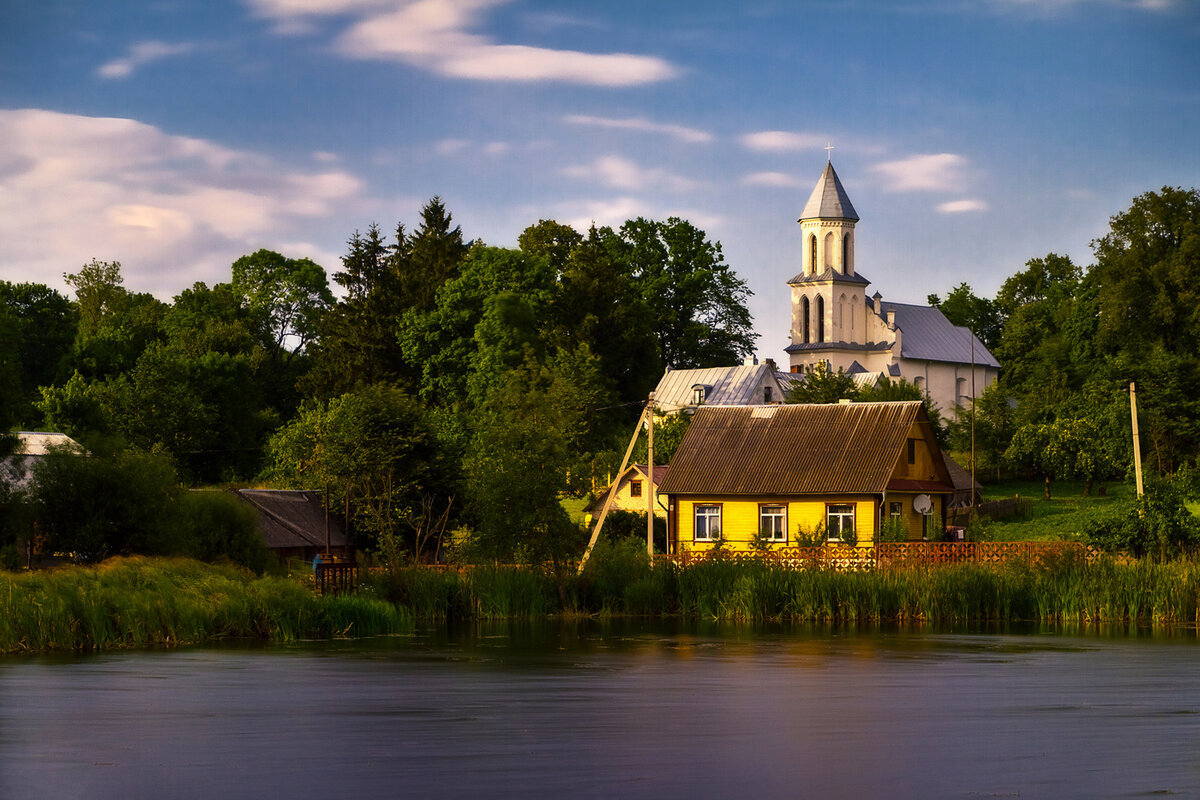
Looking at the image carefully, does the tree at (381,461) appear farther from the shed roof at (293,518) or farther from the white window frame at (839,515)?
the white window frame at (839,515)

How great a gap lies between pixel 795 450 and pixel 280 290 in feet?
165

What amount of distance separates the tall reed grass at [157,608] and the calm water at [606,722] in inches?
66.6

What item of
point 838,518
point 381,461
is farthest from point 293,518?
point 838,518

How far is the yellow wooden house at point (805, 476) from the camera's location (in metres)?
52.3

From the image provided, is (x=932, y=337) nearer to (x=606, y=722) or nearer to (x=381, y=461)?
(x=381, y=461)

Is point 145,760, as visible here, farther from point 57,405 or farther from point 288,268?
point 288,268

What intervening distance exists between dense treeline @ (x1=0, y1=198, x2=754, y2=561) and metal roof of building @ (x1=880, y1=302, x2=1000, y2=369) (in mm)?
17195

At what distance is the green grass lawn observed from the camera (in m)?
59.1

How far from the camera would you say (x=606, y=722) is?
18141 mm

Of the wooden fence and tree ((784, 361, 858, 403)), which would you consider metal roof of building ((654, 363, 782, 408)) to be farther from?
the wooden fence

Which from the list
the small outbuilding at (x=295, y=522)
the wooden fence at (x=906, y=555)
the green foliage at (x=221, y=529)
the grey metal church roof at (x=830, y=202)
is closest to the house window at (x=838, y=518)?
the wooden fence at (x=906, y=555)

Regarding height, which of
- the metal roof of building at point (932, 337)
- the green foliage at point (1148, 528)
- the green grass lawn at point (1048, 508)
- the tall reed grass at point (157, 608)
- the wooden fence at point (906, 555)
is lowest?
the tall reed grass at point (157, 608)

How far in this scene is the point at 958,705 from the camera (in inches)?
787

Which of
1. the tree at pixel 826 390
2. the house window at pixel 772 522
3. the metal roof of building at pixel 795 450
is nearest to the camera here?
the metal roof of building at pixel 795 450
